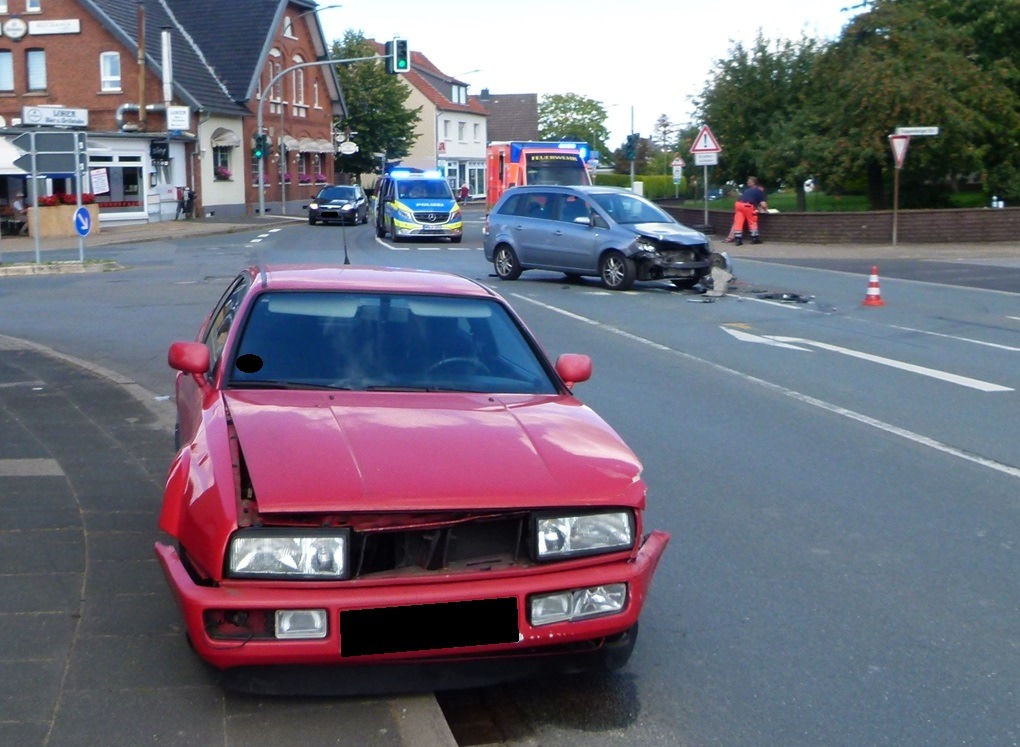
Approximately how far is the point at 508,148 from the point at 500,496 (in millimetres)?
33725

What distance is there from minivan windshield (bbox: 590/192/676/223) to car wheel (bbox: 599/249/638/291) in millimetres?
734

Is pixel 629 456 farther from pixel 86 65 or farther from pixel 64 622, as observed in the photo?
pixel 86 65

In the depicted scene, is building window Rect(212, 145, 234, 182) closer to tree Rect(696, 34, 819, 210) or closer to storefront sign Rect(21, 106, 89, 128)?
storefront sign Rect(21, 106, 89, 128)

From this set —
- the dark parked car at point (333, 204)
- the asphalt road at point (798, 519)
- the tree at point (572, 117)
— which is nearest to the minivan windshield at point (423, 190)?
the dark parked car at point (333, 204)

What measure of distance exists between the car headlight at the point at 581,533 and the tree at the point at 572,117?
12674 cm

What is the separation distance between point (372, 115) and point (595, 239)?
54.8 metres

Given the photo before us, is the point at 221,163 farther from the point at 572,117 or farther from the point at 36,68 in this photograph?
the point at 572,117

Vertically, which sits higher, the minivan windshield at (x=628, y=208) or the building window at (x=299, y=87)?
the building window at (x=299, y=87)

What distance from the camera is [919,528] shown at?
22.1 ft

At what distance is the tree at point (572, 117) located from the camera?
426 ft

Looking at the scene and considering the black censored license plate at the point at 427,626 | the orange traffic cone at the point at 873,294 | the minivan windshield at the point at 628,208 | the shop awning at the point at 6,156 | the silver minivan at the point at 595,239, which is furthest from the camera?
the shop awning at the point at 6,156

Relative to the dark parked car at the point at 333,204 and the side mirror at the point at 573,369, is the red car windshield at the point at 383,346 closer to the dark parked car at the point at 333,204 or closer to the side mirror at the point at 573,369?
the side mirror at the point at 573,369

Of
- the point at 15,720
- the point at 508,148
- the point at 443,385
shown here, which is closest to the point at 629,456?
the point at 443,385

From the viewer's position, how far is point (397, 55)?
38.0 m
